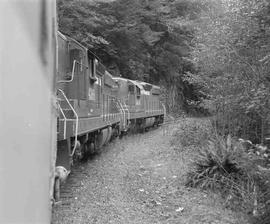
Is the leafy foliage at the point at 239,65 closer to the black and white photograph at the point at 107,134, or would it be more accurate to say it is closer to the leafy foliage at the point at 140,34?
the black and white photograph at the point at 107,134

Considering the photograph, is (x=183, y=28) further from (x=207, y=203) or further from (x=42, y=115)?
(x=42, y=115)

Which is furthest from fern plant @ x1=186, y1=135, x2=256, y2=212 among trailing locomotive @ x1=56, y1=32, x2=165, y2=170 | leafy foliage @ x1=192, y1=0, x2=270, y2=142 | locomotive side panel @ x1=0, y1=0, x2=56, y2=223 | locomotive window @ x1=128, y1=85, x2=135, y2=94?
locomotive window @ x1=128, y1=85, x2=135, y2=94

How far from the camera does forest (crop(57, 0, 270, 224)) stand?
25.6 ft

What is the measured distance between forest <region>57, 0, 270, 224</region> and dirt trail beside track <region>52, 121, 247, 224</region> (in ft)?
1.96

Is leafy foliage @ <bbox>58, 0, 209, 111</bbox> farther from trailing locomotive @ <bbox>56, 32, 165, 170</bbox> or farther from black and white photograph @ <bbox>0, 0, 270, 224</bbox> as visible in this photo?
trailing locomotive @ <bbox>56, 32, 165, 170</bbox>

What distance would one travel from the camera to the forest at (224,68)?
7.81 metres

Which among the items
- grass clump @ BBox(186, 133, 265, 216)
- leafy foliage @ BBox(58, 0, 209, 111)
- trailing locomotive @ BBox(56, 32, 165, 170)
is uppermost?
leafy foliage @ BBox(58, 0, 209, 111)

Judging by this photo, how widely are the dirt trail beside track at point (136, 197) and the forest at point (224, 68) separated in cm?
60

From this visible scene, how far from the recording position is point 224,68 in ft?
41.0

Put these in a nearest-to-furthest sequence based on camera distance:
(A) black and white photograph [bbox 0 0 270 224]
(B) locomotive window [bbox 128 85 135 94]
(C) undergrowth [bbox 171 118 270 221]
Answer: (A) black and white photograph [bbox 0 0 270 224]
(C) undergrowth [bbox 171 118 270 221]
(B) locomotive window [bbox 128 85 135 94]

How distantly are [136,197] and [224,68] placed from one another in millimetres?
6076

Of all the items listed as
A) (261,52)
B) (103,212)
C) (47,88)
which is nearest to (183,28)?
(261,52)

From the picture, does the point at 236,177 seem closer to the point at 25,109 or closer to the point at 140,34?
the point at 25,109

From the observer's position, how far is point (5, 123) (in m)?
1.37
